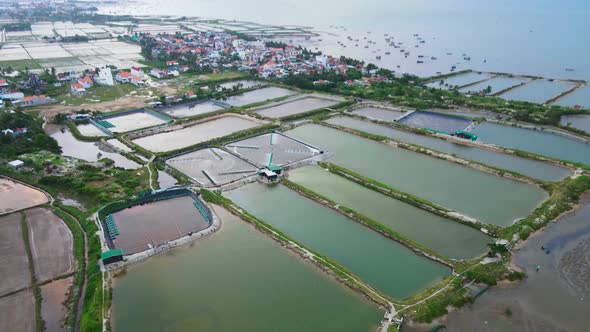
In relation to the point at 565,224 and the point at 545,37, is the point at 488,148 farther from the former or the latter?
the point at 545,37

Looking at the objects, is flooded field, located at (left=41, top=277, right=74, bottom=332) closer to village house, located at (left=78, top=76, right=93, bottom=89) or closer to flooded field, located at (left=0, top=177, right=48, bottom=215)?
flooded field, located at (left=0, top=177, right=48, bottom=215)

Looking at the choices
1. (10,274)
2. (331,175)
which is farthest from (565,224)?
(10,274)

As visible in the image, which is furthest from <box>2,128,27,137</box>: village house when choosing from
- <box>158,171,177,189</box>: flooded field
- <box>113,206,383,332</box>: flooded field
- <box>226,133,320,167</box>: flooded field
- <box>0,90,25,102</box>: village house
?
<box>113,206,383,332</box>: flooded field

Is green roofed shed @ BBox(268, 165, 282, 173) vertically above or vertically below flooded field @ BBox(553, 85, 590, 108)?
below

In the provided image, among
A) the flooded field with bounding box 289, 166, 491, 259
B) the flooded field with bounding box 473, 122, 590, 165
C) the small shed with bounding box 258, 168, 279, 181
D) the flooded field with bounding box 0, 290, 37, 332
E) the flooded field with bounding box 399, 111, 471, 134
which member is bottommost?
the flooded field with bounding box 0, 290, 37, 332

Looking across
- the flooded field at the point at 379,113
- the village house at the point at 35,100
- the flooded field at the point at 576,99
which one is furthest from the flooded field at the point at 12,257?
the flooded field at the point at 576,99

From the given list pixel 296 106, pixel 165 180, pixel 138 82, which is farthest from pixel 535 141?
pixel 138 82

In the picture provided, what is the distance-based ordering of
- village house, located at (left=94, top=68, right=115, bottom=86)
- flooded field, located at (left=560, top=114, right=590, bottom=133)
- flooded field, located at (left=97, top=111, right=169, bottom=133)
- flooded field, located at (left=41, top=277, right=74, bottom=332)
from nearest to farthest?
flooded field, located at (left=41, top=277, right=74, bottom=332) → flooded field, located at (left=560, top=114, right=590, bottom=133) → flooded field, located at (left=97, top=111, right=169, bottom=133) → village house, located at (left=94, top=68, right=115, bottom=86)
